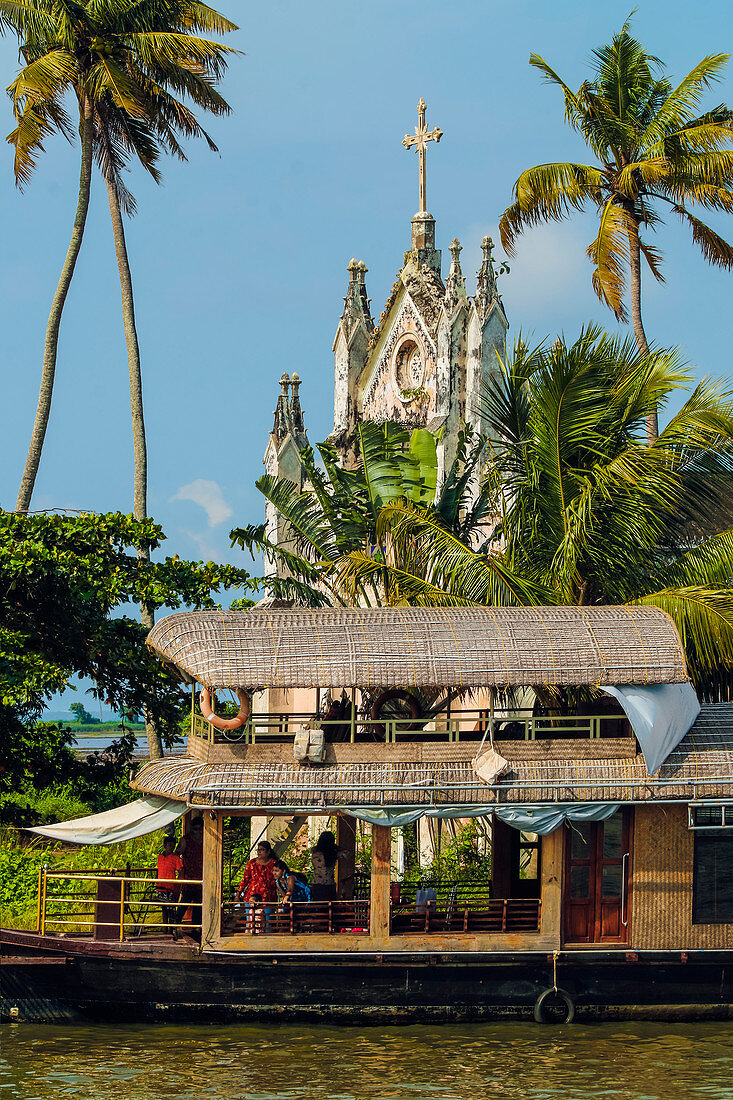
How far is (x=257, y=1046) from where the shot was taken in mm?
14477

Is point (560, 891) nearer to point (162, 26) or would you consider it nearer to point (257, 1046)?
point (257, 1046)

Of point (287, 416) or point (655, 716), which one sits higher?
point (287, 416)

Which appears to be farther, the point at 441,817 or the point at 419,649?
the point at 419,649

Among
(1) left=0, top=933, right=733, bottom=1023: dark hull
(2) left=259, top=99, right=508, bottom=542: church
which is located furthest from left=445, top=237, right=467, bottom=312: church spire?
(1) left=0, top=933, right=733, bottom=1023: dark hull

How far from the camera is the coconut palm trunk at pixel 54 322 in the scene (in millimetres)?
25438

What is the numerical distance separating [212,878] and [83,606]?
698 cm

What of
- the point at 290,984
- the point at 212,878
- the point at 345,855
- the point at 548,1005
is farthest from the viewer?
the point at 345,855

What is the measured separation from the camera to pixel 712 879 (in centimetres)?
1580

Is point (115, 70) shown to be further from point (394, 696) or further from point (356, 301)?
point (394, 696)

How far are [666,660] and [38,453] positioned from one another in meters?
13.7

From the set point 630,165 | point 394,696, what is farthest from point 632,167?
point 394,696

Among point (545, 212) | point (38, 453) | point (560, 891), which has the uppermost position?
point (545, 212)

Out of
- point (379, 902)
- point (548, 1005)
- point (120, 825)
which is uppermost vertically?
point (120, 825)

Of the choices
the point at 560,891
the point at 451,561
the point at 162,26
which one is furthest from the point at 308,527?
the point at 162,26
